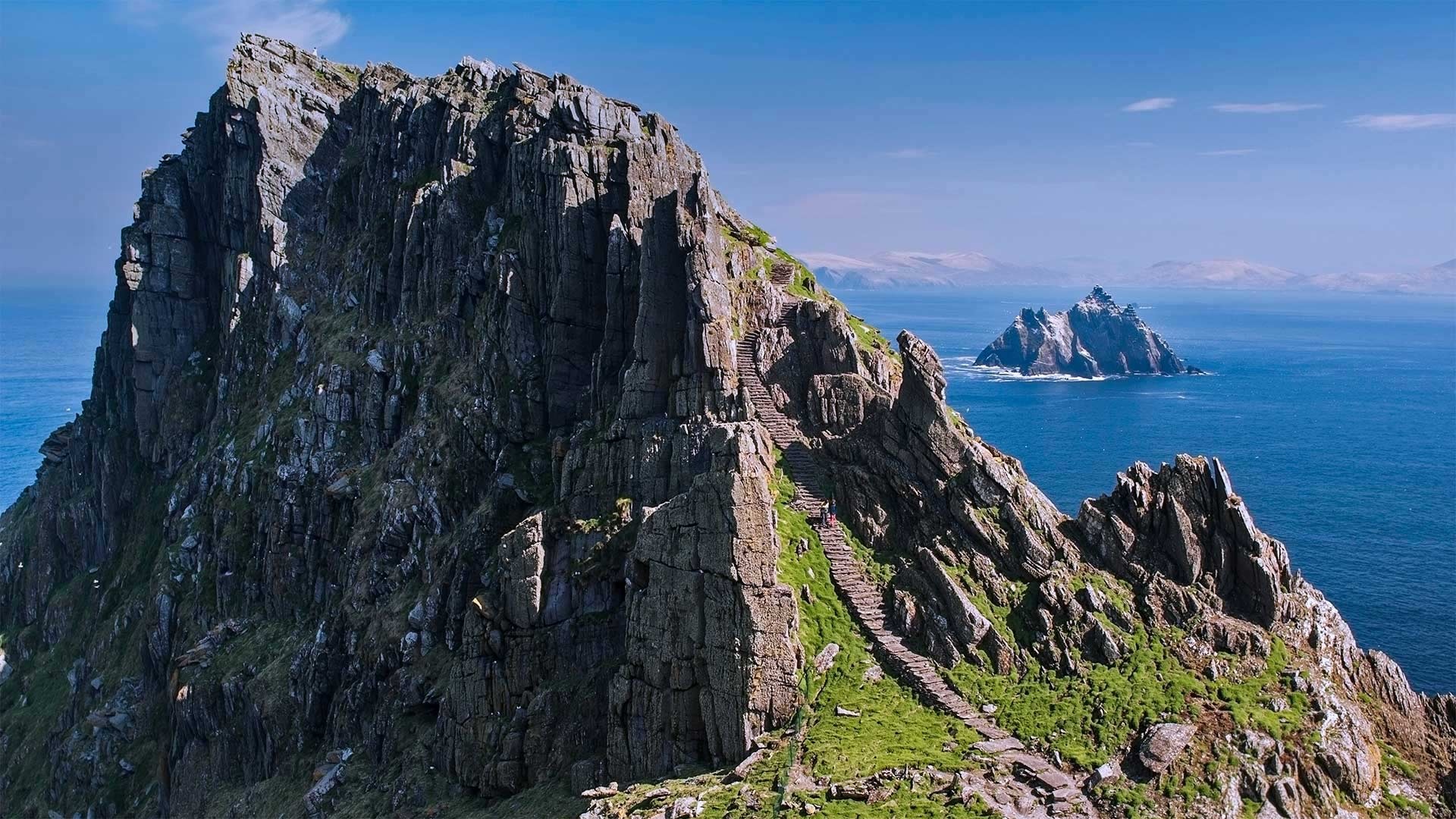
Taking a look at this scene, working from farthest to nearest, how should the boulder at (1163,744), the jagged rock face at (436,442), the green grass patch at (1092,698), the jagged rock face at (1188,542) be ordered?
1. the jagged rock face at (436,442)
2. the jagged rock face at (1188,542)
3. the green grass patch at (1092,698)
4. the boulder at (1163,744)

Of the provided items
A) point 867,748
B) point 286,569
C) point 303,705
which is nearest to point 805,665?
point 867,748

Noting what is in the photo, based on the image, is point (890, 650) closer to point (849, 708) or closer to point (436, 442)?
point (849, 708)

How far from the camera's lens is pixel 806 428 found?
66562 mm

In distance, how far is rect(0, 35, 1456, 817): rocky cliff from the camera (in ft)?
164

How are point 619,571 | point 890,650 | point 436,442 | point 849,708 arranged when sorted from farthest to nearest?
point 436,442 < point 619,571 < point 890,650 < point 849,708

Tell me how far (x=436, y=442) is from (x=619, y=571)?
2820 cm

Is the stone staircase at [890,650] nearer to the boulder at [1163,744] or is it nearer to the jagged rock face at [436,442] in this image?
the jagged rock face at [436,442]

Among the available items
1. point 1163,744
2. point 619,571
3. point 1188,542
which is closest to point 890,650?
point 1163,744

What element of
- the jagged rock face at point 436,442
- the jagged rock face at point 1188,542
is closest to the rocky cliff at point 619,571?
the jagged rock face at point 1188,542

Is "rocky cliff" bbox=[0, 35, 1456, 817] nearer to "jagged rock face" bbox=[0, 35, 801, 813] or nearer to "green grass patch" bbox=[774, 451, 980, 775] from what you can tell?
"green grass patch" bbox=[774, 451, 980, 775]

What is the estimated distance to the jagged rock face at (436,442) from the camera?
56781mm

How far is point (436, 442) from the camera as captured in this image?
84.4 meters

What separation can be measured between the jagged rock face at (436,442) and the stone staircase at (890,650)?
9.85 ft

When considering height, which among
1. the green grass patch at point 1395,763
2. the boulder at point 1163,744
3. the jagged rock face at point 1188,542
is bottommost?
the green grass patch at point 1395,763
